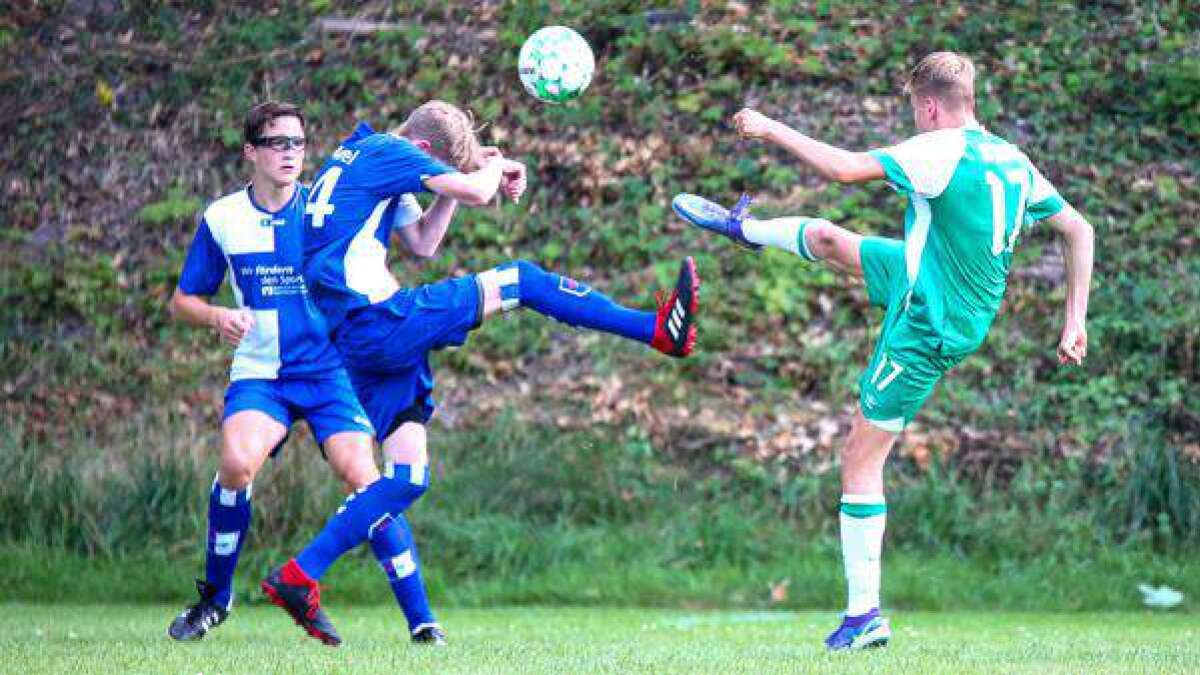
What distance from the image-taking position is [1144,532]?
1159 cm

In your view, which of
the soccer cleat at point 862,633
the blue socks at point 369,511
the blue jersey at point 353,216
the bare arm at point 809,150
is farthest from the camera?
the blue jersey at point 353,216

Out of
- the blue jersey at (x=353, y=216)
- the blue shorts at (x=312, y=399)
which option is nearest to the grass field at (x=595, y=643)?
the blue shorts at (x=312, y=399)

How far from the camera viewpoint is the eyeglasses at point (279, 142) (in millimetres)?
7523

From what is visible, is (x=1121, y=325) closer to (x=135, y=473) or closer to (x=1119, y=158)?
(x=1119, y=158)

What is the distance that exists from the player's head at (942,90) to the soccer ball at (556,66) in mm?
2123

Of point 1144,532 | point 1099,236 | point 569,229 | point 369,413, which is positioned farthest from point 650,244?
point 369,413

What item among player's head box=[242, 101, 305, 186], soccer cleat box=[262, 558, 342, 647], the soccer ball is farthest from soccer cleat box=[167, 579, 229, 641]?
the soccer ball

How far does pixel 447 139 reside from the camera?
7949 mm

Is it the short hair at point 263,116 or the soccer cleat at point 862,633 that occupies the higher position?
the short hair at point 263,116

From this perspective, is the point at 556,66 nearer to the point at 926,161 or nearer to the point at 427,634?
the point at 926,161

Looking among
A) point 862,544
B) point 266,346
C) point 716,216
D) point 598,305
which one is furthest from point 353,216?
point 862,544

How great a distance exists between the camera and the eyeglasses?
296 inches

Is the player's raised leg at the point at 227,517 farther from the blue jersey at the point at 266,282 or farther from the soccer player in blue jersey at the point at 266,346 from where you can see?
the blue jersey at the point at 266,282

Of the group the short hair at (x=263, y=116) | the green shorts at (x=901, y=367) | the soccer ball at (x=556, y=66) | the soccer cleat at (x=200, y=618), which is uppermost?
the soccer ball at (x=556, y=66)
